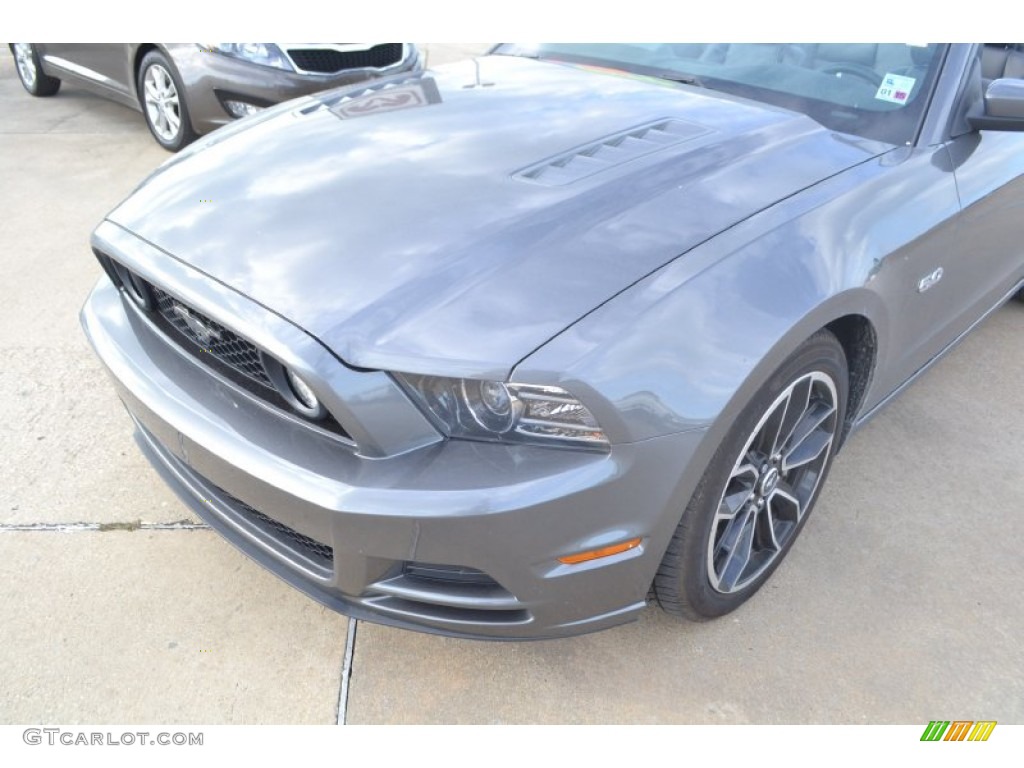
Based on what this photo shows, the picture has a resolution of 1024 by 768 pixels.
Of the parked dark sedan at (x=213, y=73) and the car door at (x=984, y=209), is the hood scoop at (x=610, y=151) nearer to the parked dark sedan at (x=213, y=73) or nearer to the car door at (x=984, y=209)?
the car door at (x=984, y=209)

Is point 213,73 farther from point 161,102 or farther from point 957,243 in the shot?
point 957,243

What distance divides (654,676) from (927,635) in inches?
29.8

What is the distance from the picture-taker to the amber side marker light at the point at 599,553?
1611mm

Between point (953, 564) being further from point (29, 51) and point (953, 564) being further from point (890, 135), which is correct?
point (29, 51)

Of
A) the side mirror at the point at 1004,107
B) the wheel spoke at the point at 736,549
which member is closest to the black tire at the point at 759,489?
the wheel spoke at the point at 736,549

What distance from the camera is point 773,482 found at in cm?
208

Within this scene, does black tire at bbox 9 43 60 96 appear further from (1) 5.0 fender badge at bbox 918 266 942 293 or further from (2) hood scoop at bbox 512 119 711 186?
(1) 5.0 fender badge at bbox 918 266 942 293

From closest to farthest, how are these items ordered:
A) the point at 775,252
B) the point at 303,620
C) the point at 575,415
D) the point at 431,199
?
the point at 575,415, the point at 775,252, the point at 431,199, the point at 303,620

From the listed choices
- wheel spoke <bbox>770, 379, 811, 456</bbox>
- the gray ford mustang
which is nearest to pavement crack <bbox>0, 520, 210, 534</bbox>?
the gray ford mustang

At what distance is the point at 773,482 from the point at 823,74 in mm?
1272

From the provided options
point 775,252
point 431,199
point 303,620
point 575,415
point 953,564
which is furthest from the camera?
point 953,564

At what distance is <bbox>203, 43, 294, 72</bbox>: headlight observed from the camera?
15.5 ft

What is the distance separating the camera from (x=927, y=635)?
2117 mm
